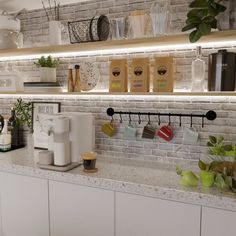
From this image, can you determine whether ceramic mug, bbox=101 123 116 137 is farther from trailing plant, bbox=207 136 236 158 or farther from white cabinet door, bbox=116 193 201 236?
trailing plant, bbox=207 136 236 158

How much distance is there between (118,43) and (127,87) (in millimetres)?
334

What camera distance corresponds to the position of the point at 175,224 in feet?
4.99

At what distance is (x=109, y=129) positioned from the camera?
7.21ft

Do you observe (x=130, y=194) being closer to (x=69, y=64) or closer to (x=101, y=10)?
(x=69, y=64)

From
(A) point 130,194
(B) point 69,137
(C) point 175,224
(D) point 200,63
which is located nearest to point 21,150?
(B) point 69,137

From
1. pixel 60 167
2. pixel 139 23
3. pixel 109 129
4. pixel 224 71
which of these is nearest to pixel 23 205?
pixel 60 167

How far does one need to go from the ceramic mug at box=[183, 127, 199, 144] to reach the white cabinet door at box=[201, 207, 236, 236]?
1.98ft

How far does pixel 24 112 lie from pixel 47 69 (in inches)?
22.3

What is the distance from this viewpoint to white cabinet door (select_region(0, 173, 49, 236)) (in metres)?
1.92

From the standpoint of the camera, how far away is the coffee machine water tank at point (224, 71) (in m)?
1.69

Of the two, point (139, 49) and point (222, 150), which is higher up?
point (139, 49)

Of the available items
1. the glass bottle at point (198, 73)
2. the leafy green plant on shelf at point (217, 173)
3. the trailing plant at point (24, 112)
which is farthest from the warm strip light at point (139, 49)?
the leafy green plant on shelf at point (217, 173)

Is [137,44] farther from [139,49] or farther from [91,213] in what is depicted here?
[91,213]

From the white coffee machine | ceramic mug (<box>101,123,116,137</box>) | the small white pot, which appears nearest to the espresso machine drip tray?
the white coffee machine
